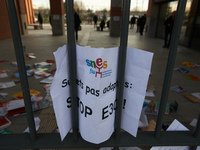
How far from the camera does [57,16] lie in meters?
13.0

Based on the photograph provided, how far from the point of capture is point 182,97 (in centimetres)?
310

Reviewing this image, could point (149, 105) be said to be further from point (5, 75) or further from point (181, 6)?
point (5, 75)

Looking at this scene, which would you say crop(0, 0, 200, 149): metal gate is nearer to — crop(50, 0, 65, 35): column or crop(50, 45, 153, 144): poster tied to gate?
crop(50, 45, 153, 144): poster tied to gate

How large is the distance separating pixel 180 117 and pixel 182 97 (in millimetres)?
781

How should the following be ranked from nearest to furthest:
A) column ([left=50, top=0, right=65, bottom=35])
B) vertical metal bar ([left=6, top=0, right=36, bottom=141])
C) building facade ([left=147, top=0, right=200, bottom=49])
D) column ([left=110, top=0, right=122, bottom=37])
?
vertical metal bar ([left=6, top=0, right=36, bottom=141]) → building facade ([left=147, top=0, right=200, bottom=49]) → column ([left=50, top=0, right=65, bottom=35]) → column ([left=110, top=0, right=122, bottom=37])

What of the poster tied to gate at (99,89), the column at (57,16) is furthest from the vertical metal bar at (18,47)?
the column at (57,16)

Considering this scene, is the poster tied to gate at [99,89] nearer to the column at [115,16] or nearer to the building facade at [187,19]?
the building facade at [187,19]

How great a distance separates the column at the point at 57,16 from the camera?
1262 centimetres

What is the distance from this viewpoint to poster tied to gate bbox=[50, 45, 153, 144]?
0.65 meters

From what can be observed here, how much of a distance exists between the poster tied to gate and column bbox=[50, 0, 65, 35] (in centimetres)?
1342

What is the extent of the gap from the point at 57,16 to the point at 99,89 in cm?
1375

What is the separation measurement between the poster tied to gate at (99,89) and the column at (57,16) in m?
13.4

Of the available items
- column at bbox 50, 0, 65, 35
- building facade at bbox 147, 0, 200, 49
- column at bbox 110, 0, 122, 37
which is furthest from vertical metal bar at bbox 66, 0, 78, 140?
column at bbox 50, 0, 65, 35

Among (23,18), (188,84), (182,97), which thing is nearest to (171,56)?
(182,97)
